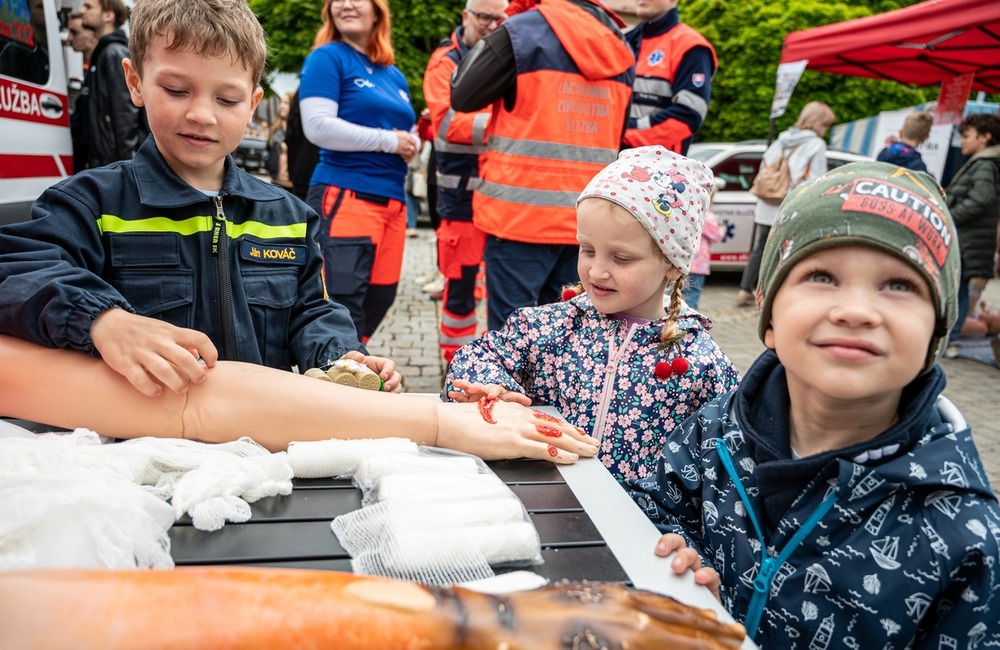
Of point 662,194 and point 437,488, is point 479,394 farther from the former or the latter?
point 662,194

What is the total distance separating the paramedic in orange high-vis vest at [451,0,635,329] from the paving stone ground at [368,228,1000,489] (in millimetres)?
1562

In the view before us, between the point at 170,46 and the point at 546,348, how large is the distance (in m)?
1.26

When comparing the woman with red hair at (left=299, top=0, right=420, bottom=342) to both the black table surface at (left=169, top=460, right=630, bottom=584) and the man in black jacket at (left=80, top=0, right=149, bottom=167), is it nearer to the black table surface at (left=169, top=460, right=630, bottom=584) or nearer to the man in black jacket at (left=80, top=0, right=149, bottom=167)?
the man in black jacket at (left=80, top=0, right=149, bottom=167)

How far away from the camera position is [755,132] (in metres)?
18.8

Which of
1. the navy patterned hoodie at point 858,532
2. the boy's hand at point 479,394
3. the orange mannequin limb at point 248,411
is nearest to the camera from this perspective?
the navy patterned hoodie at point 858,532

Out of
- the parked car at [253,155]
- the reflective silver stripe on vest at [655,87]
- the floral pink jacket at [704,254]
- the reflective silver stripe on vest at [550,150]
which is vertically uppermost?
the reflective silver stripe on vest at [655,87]

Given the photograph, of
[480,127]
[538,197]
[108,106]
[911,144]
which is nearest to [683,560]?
[538,197]

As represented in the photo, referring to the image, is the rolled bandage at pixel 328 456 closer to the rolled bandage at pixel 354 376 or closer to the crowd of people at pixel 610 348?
the crowd of people at pixel 610 348

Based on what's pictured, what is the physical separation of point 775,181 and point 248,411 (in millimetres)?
7029

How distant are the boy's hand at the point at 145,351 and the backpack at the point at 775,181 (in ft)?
22.9

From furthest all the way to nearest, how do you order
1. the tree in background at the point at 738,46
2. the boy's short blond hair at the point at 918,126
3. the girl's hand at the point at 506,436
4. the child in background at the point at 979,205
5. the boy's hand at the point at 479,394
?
the tree in background at the point at 738,46 → the boy's short blond hair at the point at 918,126 → the child in background at the point at 979,205 → the boy's hand at the point at 479,394 → the girl's hand at the point at 506,436

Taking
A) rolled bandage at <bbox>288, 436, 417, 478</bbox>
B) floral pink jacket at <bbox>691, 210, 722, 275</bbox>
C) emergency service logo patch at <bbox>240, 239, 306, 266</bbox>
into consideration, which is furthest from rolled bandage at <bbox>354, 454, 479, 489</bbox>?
floral pink jacket at <bbox>691, 210, 722, 275</bbox>

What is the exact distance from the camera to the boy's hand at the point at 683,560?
1.11 metres

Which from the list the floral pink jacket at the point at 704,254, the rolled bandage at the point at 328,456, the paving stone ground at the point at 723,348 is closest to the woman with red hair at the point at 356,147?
the paving stone ground at the point at 723,348
